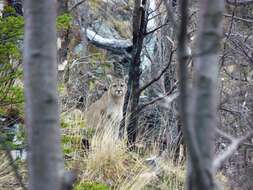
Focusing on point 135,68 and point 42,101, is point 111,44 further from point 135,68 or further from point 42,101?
point 42,101

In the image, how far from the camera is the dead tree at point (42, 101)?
62.9 inches

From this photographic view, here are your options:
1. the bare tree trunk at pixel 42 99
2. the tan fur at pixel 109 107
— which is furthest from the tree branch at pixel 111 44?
the bare tree trunk at pixel 42 99

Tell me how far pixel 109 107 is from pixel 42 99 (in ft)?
31.6

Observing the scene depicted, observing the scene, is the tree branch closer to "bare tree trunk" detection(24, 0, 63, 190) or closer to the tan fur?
the tan fur

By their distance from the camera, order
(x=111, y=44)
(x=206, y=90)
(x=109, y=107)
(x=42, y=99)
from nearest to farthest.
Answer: (x=206, y=90) → (x=42, y=99) → (x=109, y=107) → (x=111, y=44)

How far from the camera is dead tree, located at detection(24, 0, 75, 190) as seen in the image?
1.60 m

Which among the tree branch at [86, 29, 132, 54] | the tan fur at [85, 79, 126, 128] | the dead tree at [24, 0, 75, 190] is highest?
the tree branch at [86, 29, 132, 54]

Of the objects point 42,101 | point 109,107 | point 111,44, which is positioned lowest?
point 109,107

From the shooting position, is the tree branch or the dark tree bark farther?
the tree branch

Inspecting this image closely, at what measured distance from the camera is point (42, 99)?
1.61 m

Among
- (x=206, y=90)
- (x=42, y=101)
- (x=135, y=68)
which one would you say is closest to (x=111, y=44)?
(x=135, y=68)

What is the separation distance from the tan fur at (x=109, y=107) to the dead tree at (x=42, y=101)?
8.11m

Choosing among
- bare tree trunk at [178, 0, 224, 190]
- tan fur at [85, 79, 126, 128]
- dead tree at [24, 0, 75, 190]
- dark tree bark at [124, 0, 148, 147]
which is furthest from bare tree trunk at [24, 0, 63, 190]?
tan fur at [85, 79, 126, 128]

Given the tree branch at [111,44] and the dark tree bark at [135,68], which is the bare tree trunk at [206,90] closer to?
the dark tree bark at [135,68]
